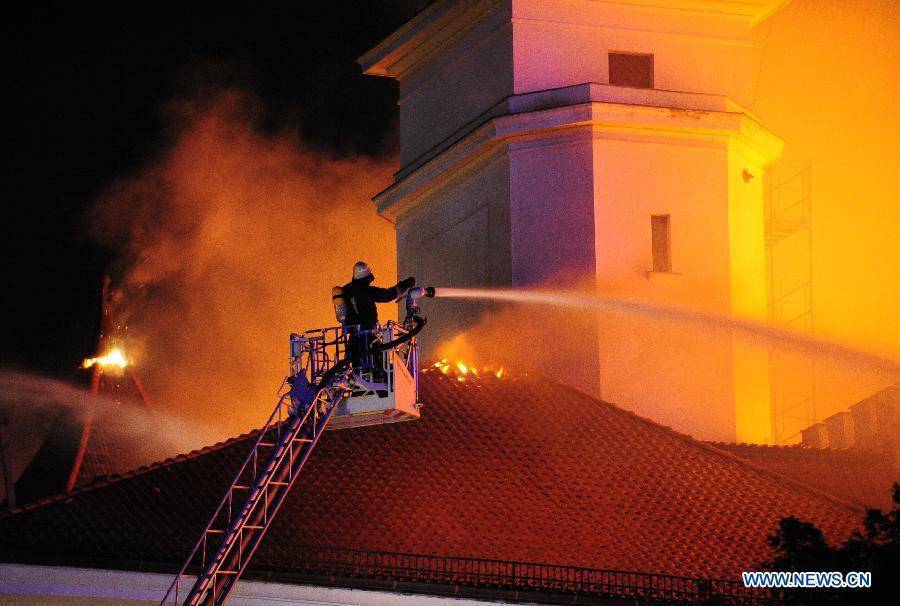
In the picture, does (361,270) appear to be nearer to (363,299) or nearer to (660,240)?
(363,299)

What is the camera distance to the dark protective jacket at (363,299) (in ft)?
84.7

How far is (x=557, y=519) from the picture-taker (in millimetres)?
28766

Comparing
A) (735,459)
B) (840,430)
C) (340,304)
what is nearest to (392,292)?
(340,304)

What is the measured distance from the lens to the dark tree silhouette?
2053 centimetres

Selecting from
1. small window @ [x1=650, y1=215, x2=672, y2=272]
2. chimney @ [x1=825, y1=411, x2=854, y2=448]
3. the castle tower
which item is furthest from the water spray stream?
chimney @ [x1=825, y1=411, x2=854, y2=448]

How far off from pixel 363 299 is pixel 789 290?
22.8m

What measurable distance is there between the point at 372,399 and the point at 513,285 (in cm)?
1206

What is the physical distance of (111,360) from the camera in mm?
47281

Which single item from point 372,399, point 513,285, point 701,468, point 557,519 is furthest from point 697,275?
Answer: point 372,399

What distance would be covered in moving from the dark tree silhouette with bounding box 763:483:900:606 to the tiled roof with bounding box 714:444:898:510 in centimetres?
1350

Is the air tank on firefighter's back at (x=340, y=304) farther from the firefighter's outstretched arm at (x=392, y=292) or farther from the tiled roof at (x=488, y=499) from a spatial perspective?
the tiled roof at (x=488, y=499)

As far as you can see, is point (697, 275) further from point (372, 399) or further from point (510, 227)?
point (372, 399)

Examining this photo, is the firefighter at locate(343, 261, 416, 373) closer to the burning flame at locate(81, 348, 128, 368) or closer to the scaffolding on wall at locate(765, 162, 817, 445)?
the scaffolding on wall at locate(765, 162, 817, 445)

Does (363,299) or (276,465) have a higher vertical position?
(363,299)
